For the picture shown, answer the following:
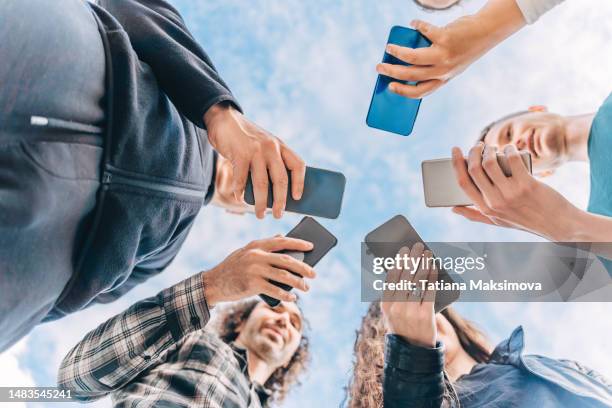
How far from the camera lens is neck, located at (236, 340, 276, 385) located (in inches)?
52.0

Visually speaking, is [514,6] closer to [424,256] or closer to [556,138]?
[424,256]

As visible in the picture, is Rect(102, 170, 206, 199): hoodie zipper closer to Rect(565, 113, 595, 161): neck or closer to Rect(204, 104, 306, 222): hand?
Rect(204, 104, 306, 222): hand

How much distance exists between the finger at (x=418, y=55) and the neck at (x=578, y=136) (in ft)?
1.97

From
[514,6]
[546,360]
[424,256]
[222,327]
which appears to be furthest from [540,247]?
[222,327]

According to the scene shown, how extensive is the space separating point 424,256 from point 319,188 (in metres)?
0.25

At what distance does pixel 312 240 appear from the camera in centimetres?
90

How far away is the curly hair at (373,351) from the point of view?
104 centimetres

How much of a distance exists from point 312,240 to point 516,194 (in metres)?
0.39

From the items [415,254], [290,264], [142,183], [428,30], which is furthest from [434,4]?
[142,183]

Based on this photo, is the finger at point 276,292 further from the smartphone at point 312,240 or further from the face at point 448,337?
the face at point 448,337

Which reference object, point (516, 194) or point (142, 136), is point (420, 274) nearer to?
point (516, 194)

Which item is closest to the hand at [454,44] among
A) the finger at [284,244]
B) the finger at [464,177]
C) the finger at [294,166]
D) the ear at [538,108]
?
the finger at [464,177]

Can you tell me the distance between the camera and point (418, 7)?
119cm

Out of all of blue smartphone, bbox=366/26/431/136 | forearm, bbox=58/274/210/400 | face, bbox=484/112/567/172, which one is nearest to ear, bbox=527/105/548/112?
face, bbox=484/112/567/172
